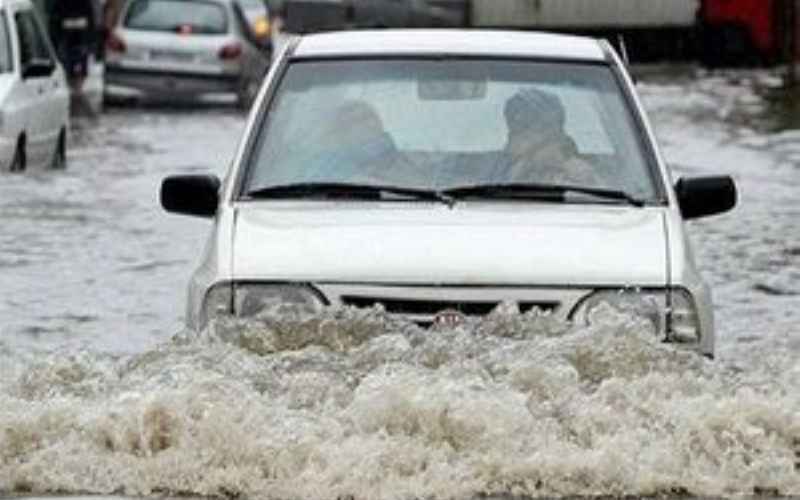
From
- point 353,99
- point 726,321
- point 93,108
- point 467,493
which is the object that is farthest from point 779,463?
point 93,108

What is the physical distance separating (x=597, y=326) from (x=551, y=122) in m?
1.52

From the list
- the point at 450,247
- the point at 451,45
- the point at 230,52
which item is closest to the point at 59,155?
the point at 230,52

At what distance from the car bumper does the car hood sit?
85.6 feet

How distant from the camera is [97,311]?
14438mm

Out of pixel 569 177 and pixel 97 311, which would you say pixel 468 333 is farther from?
pixel 97 311

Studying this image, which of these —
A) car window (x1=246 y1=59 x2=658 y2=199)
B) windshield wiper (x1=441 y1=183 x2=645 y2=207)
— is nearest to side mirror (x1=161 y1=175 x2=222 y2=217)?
car window (x1=246 y1=59 x2=658 y2=199)

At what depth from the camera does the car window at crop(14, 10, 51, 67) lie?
73.5ft

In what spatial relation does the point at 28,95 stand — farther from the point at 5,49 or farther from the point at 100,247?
the point at 100,247

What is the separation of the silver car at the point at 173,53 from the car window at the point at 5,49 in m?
13.0

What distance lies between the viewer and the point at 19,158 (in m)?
21.6

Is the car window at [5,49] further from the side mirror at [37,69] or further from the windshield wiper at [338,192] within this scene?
the windshield wiper at [338,192]

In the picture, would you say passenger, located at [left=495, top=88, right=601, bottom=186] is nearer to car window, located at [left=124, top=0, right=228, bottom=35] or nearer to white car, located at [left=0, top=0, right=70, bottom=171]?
white car, located at [left=0, top=0, right=70, bottom=171]

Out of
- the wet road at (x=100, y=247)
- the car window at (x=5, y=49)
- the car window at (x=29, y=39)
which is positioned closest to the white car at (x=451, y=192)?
the wet road at (x=100, y=247)

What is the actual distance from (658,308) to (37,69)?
44.9 feet
